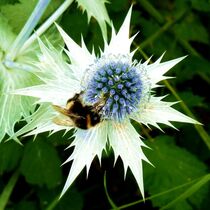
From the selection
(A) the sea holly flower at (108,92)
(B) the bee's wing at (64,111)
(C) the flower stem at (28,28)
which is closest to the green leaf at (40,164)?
(A) the sea holly flower at (108,92)

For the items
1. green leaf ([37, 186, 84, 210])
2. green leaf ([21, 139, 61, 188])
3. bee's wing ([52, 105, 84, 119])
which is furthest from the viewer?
green leaf ([37, 186, 84, 210])

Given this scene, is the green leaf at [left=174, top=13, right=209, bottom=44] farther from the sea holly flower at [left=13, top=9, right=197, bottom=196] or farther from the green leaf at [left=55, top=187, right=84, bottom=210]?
the green leaf at [left=55, top=187, right=84, bottom=210]

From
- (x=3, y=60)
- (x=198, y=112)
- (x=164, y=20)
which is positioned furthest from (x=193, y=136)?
(x=3, y=60)

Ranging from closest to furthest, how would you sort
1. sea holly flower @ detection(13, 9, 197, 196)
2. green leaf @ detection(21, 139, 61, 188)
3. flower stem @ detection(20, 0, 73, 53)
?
sea holly flower @ detection(13, 9, 197, 196) → flower stem @ detection(20, 0, 73, 53) → green leaf @ detection(21, 139, 61, 188)

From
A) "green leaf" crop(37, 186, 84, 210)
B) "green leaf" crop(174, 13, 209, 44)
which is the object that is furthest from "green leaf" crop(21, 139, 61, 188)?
"green leaf" crop(174, 13, 209, 44)

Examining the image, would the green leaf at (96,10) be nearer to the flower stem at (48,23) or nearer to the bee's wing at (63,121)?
the flower stem at (48,23)

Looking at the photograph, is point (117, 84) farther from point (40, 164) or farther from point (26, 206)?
point (26, 206)

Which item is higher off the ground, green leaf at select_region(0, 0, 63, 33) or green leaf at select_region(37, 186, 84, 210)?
green leaf at select_region(0, 0, 63, 33)
